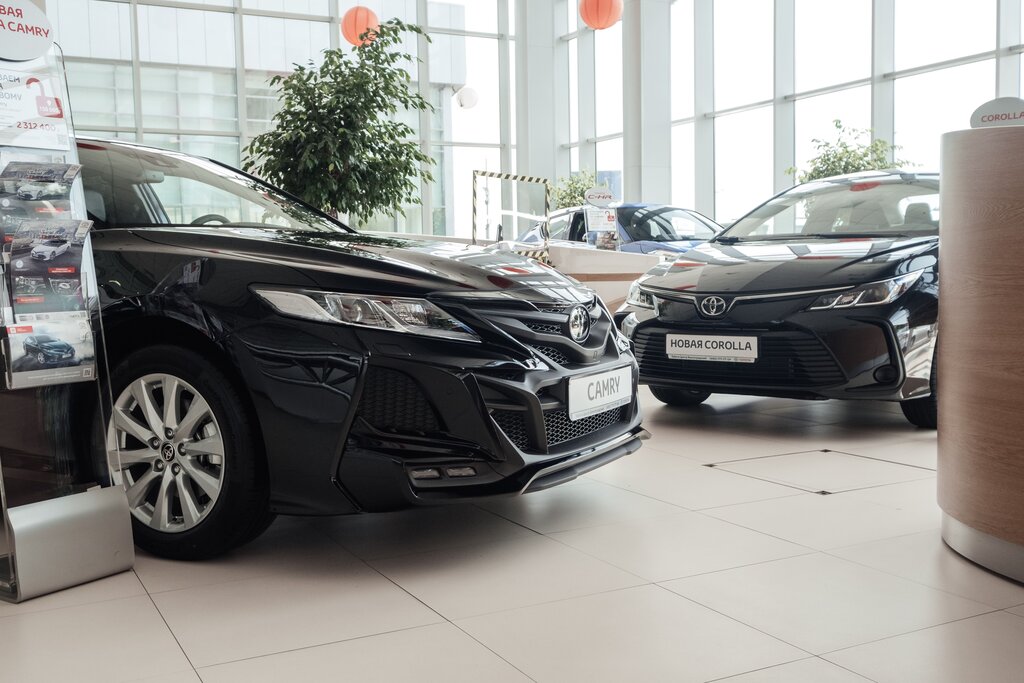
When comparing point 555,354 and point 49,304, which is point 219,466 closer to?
point 49,304

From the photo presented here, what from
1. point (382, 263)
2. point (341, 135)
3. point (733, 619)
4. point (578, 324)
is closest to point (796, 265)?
point (578, 324)

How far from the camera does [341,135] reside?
615 cm

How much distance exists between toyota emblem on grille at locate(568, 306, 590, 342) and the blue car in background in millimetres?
5761

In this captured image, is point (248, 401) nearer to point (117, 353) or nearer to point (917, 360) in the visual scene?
point (117, 353)

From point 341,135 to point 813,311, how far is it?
3.46 metres

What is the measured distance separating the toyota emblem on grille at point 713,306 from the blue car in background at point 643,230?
4.51 m

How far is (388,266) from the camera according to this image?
248cm

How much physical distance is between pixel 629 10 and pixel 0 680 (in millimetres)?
13381

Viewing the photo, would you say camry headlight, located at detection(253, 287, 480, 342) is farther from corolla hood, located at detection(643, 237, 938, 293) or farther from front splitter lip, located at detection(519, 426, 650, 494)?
corolla hood, located at detection(643, 237, 938, 293)

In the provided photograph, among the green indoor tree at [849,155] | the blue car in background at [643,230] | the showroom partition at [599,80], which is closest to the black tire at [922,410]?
the blue car in background at [643,230]

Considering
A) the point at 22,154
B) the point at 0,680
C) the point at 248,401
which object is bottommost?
the point at 0,680

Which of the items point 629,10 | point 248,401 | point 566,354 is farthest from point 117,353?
point 629,10

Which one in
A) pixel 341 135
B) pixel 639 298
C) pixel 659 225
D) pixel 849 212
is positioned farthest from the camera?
pixel 659 225

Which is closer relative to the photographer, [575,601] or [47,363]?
[575,601]
